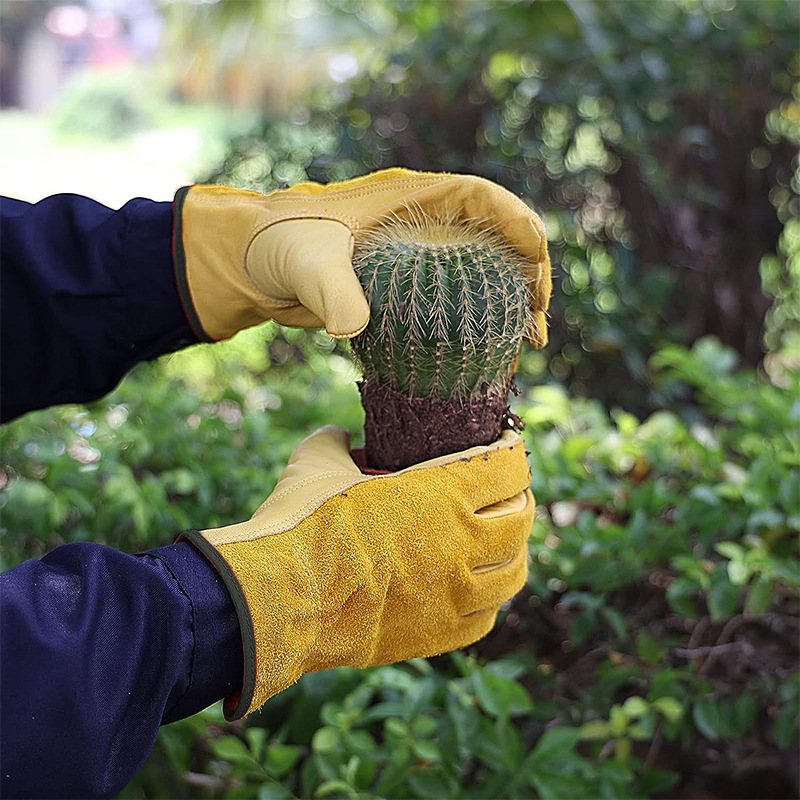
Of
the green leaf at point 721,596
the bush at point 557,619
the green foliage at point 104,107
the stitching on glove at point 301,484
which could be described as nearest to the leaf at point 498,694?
the bush at point 557,619

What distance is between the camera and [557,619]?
1701 mm

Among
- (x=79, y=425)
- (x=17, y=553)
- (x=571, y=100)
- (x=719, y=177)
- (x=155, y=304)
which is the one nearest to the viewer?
(x=155, y=304)

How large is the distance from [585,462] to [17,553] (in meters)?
1.13

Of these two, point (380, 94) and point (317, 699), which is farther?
point (380, 94)

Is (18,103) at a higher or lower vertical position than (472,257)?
lower

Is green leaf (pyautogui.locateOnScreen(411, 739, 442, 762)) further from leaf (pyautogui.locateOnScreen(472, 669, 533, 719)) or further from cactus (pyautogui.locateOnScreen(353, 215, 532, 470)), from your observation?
cactus (pyautogui.locateOnScreen(353, 215, 532, 470))

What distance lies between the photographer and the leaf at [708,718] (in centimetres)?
146

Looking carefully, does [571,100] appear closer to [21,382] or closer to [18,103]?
[21,382]

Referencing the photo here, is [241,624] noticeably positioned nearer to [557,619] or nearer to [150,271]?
[150,271]

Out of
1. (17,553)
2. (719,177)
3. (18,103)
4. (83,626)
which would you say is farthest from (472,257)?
(18,103)

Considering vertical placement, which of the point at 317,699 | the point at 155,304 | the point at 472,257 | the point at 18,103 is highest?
the point at 472,257

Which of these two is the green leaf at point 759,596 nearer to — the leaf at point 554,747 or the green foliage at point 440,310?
the leaf at point 554,747

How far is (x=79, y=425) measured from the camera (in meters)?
1.79

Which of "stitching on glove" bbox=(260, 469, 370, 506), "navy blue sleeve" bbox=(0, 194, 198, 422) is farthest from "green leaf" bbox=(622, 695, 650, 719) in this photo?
"navy blue sleeve" bbox=(0, 194, 198, 422)
